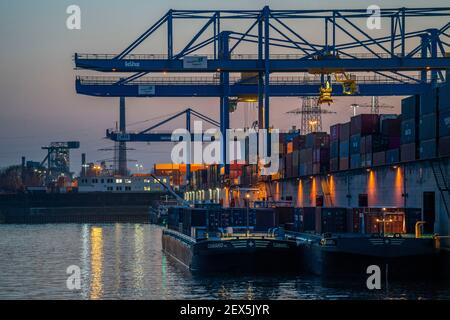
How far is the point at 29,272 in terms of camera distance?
53875 mm

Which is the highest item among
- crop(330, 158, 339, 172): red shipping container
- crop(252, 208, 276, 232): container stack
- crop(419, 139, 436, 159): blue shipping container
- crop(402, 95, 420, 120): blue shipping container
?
crop(402, 95, 420, 120): blue shipping container

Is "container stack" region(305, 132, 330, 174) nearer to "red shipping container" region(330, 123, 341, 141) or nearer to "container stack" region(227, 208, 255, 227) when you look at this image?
"red shipping container" region(330, 123, 341, 141)

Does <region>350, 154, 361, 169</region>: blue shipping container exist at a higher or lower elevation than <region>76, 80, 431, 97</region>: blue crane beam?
lower

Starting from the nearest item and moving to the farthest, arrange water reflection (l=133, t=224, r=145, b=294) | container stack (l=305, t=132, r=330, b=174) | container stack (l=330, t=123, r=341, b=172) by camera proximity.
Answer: water reflection (l=133, t=224, r=145, b=294) < container stack (l=330, t=123, r=341, b=172) < container stack (l=305, t=132, r=330, b=174)

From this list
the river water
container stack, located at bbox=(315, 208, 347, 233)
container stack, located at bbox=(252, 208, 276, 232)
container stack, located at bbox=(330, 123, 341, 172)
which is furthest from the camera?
container stack, located at bbox=(330, 123, 341, 172)

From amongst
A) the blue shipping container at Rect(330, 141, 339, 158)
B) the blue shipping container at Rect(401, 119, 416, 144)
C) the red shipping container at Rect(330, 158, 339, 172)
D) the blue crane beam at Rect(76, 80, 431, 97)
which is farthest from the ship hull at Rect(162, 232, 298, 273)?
the blue crane beam at Rect(76, 80, 431, 97)

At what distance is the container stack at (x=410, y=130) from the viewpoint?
1967 inches

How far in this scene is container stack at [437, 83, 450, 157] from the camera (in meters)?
46.2

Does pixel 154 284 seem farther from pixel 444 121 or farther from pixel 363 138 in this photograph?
pixel 363 138

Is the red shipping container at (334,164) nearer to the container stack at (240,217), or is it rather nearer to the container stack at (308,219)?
the container stack at (308,219)

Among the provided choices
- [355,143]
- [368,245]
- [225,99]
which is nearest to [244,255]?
[368,245]

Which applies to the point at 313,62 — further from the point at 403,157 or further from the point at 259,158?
the point at 403,157

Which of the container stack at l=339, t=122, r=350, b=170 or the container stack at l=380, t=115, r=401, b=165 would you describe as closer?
the container stack at l=380, t=115, r=401, b=165

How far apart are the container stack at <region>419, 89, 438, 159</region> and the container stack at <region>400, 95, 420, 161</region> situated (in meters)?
0.63
